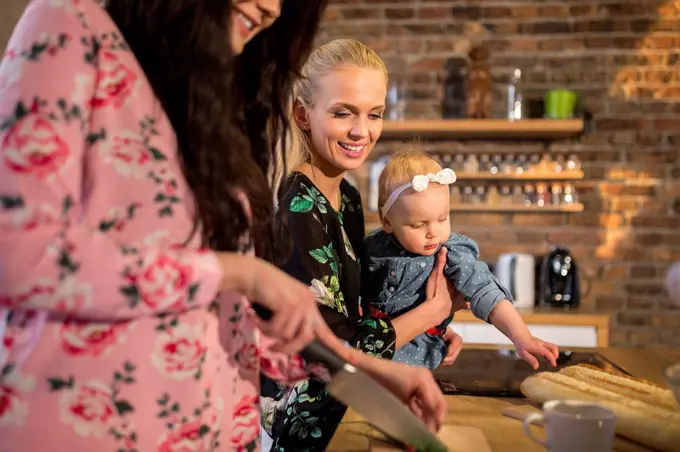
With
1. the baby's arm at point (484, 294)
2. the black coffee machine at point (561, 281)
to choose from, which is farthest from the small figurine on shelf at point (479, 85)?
the baby's arm at point (484, 294)

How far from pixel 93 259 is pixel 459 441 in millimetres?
592

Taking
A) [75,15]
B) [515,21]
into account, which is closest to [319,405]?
[75,15]

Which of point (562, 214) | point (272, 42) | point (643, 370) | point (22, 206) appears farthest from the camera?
point (562, 214)

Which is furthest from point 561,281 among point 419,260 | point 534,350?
point 534,350

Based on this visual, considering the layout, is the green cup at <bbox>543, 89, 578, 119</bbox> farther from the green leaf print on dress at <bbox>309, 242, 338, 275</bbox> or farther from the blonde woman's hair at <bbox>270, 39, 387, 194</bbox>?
the green leaf print on dress at <bbox>309, 242, 338, 275</bbox>

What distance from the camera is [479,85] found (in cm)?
388

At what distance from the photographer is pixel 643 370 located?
1.60m

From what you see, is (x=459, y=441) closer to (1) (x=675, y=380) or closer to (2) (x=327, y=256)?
(1) (x=675, y=380)

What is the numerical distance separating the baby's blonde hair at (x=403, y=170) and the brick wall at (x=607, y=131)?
89.4 inches

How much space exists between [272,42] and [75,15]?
1.36 feet

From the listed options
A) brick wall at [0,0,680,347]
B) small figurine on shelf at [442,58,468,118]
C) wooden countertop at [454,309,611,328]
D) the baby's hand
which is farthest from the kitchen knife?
small figurine on shelf at [442,58,468,118]

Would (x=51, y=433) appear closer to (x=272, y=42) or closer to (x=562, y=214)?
(x=272, y=42)

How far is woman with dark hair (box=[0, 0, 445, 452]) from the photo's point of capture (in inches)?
29.9

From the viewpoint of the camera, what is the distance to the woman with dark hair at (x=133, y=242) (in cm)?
76
